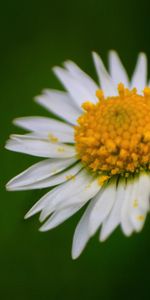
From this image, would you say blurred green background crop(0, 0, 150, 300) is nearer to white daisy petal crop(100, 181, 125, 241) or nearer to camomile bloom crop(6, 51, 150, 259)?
camomile bloom crop(6, 51, 150, 259)

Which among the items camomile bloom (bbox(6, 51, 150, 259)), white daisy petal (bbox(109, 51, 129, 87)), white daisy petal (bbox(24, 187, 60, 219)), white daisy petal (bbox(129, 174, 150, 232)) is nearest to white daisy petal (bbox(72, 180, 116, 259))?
camomile bloom (bbox(6, 51, 150, 259))

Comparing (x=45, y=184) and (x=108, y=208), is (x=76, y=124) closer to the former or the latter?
(x=45, y=184)

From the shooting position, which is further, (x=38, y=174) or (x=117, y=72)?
(x=117, y=72)

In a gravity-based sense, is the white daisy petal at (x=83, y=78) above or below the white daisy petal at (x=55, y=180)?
above

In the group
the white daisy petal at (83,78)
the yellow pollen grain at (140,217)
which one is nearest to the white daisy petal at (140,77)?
Result: the white daisy petal at (83,78)

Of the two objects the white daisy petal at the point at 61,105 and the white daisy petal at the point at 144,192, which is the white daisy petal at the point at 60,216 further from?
the white daisy petal at the point at 61,105

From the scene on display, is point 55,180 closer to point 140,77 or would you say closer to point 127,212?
point 127,212

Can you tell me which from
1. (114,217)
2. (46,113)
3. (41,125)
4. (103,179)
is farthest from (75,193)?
(46,113)
